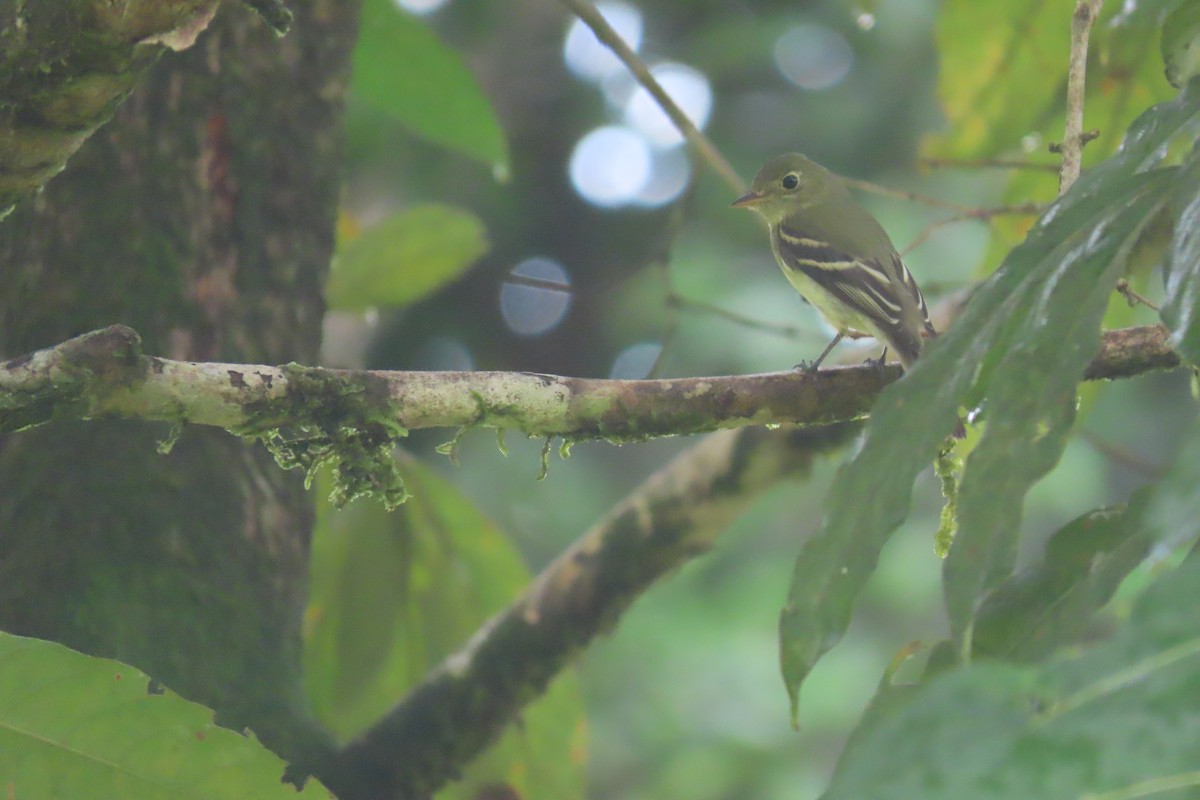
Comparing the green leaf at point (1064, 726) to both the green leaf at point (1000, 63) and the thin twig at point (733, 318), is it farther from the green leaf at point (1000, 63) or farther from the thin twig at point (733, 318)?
the green leaf at point (1000, 63)

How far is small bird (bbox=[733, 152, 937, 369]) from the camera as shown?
2.86 m

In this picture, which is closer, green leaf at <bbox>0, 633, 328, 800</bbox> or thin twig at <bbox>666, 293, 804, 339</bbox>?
green leaf at <bbox>0, 633, 328, 800</bbox>

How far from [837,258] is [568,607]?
4.33 ft

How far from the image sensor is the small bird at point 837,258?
2.86 meters

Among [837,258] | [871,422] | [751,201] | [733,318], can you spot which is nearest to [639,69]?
[733,318]

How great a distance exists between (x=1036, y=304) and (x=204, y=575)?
1.41 metres

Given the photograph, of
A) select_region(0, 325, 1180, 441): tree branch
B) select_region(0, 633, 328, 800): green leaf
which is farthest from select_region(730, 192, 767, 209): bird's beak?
select_region(0, 633, 328, 800): green leaf

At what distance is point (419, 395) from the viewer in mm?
1482

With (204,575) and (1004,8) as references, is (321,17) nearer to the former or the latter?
(204,575)

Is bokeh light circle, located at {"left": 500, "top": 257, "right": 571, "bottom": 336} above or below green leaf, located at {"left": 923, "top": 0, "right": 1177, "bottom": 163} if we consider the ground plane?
above

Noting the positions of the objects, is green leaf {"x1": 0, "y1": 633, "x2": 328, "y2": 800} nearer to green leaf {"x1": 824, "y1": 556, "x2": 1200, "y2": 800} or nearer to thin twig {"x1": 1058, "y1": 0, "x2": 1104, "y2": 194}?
green leaf {"x1": 824, "y1": 556, "x2": 1200, "y2": 800}

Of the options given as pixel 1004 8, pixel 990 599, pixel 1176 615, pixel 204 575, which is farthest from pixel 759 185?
pixel 1176 615

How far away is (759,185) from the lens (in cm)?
384

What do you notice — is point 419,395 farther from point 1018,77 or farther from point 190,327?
point 1018,77
